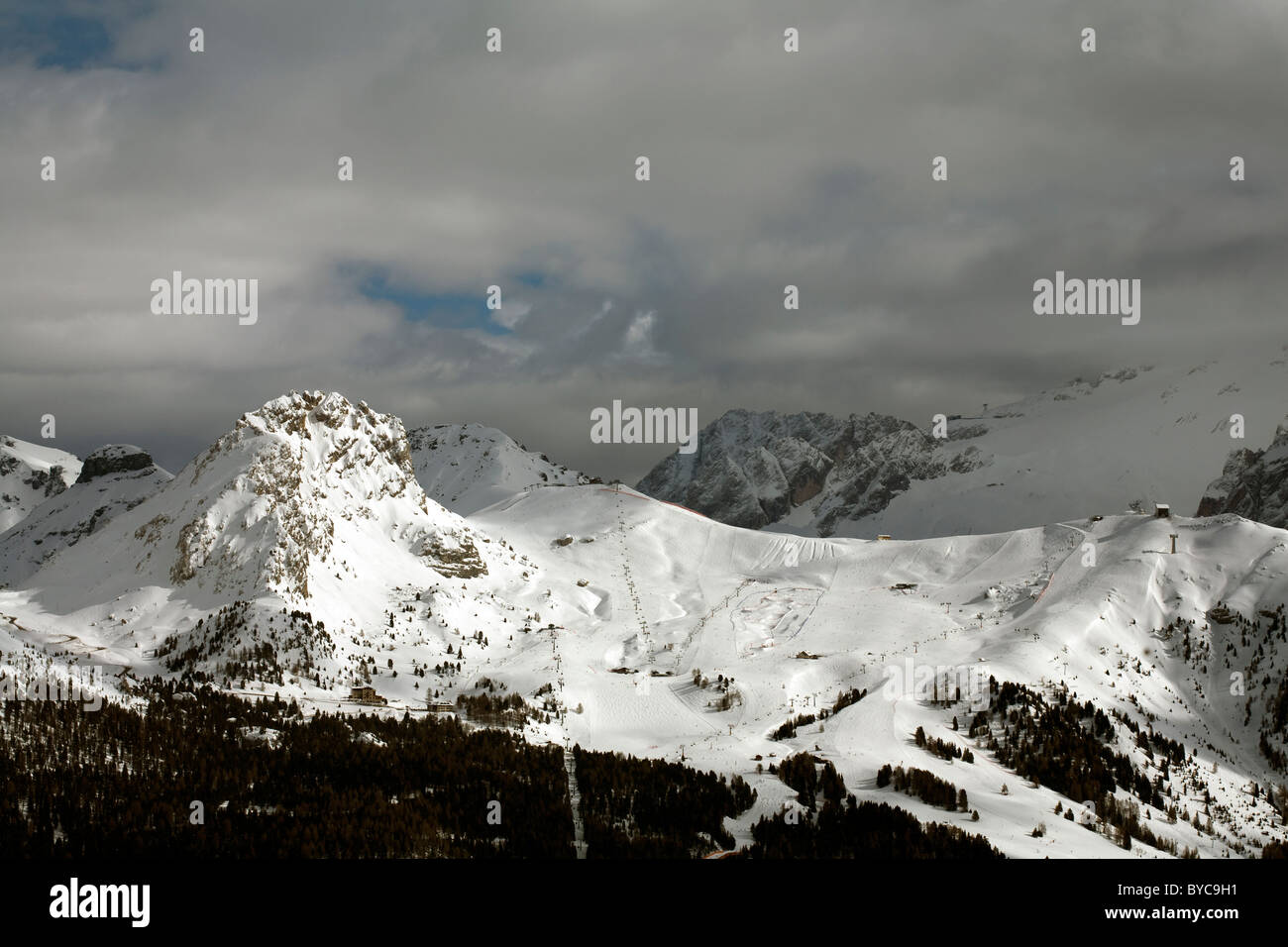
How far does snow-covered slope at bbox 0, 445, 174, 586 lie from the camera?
563ft

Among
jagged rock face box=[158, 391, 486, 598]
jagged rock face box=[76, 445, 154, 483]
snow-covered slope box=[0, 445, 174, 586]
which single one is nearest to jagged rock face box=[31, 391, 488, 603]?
jagged rock face box=[158, 391, 486, 598]

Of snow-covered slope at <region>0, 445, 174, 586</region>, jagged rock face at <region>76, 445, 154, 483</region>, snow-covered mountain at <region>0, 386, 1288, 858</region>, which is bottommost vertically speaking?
snow-covered mountain at <region>0, 386, 1288, 858</region>

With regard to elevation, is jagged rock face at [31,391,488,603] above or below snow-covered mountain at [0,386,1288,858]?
above

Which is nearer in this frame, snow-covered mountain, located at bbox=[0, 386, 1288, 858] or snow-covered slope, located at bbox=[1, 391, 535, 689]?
snow-covered mountain, located at bbox=[0, 386, 1288, 858]

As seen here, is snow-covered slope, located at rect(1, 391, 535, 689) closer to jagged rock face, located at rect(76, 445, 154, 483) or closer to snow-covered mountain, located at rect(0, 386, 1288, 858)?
snow-covered mountain, located at rect(0, 386, 1288, 858)

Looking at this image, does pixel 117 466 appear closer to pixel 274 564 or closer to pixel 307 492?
pixel 307 492

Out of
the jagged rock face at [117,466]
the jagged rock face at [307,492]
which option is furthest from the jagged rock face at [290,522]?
the jagged rock face at [117,466]

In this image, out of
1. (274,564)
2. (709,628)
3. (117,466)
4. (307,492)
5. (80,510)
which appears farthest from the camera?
(117,466)

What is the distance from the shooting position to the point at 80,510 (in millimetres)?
184125

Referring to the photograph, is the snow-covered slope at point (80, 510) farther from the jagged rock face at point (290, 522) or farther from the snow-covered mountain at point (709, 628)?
the snow-covered mountain at point (709, 628)

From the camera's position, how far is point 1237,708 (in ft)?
218

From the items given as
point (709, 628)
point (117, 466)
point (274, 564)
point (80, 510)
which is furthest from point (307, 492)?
point (117, 466)

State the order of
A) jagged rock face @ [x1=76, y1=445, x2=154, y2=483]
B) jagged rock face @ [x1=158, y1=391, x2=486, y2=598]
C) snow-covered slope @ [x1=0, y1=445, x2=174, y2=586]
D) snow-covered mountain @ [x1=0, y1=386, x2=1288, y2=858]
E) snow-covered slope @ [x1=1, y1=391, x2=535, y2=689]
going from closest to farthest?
snow-covered mountain @ [x1=0, y1=386, x2=1288, y2=858]
snow-covered slope @ [x1=1, y1=391, x2=535, y2=689]
jagged rock face @ [x1=158, y1=391, x2=486, y2=598]
snow-covered slope @ [x1=0, y1=445, x2=174, y2=586]
jagged rock face @ [x1=76, y1=445, x2=154, y2=483]
